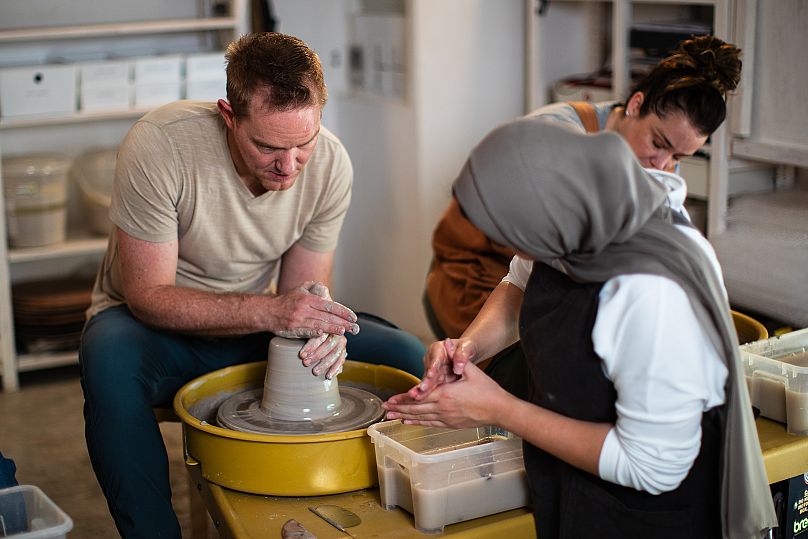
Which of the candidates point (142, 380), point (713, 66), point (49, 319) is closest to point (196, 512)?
point (142, 380)

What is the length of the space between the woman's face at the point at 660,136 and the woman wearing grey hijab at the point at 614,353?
81 cm

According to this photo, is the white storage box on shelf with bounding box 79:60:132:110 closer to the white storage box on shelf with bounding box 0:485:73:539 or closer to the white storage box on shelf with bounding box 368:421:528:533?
the white storage box on shelf with bounding box 0:485:73:539

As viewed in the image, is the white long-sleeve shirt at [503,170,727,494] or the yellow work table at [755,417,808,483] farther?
the yellow work table at [755,417,808,483]

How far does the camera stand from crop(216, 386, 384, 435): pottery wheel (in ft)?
6.14

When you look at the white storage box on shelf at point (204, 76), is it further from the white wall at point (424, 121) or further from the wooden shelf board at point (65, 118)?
the white wall at point (424, 121)

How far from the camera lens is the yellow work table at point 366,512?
Result: 5.19 feet

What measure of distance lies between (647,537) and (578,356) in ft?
0.98

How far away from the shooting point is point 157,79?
3.74m

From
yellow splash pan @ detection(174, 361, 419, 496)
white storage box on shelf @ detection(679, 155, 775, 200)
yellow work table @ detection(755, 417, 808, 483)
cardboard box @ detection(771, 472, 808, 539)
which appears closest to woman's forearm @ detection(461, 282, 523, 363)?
yellow splash pan @ detection(174, 361, 419, 496)

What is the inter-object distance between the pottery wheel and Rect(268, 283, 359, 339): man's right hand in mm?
165

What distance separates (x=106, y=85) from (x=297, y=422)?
2.25 metres

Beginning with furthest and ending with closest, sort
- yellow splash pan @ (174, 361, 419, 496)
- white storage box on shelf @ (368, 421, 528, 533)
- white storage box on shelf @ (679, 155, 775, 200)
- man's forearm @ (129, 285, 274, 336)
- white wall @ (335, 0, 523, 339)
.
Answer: white wall @ (335, 0, 523, 339), white storage box on shelf @ (679, 155, 775, 200), man's forearm @ (129, 285, 274, 336), yellow splash pan @ (174, 361, 419, 496), white storage box on shelf @ (368, 421, 528, 533)

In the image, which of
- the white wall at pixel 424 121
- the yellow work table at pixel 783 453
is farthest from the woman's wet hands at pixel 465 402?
the white wall at pixel 424 121

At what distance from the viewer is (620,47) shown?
3.30 meters
